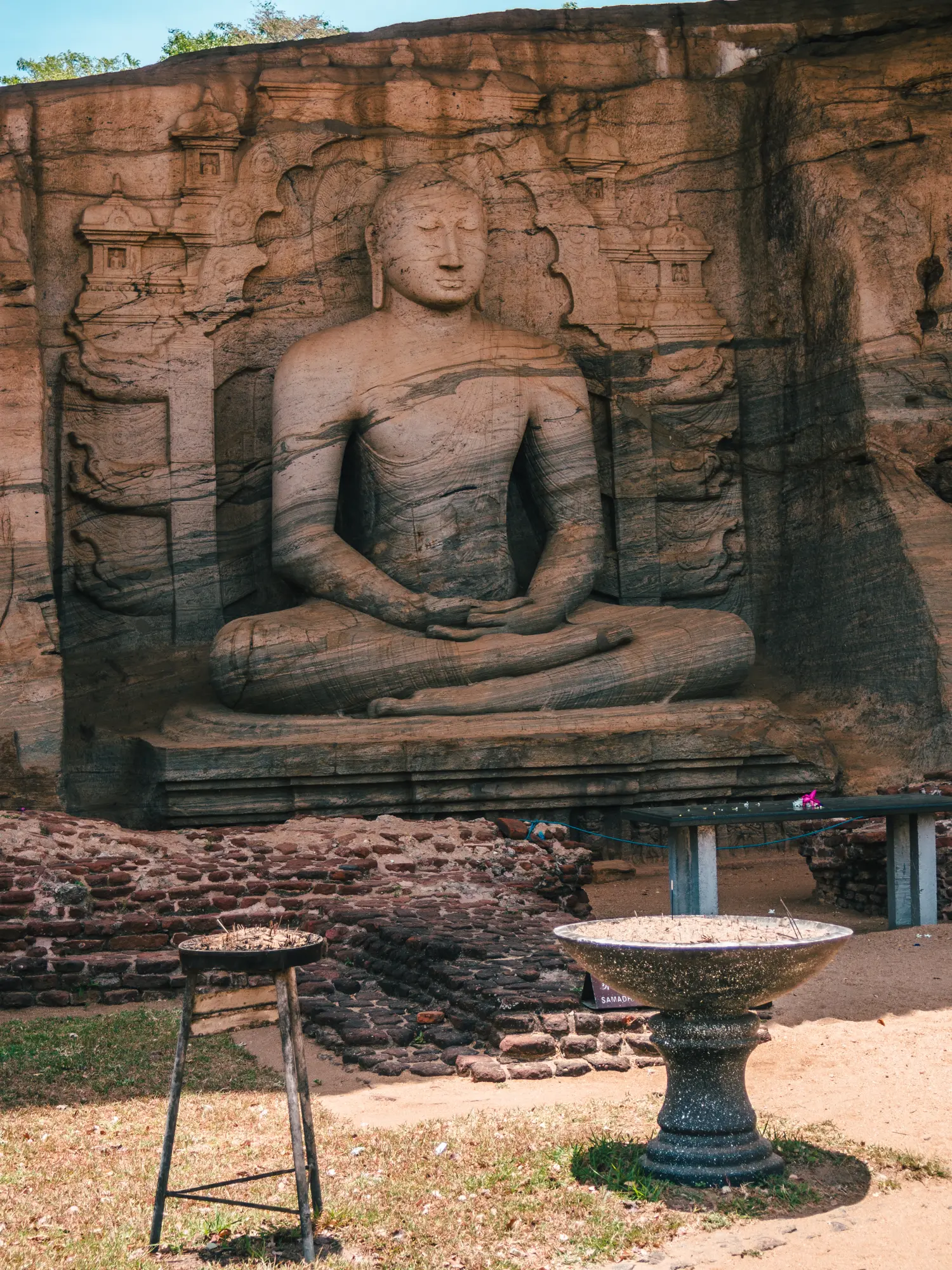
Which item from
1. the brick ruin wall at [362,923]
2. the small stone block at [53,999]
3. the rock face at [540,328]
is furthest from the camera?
the rock face at [540,328]

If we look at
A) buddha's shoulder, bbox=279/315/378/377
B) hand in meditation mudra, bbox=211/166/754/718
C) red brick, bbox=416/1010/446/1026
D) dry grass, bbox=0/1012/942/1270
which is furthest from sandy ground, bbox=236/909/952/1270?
buddha's shoulder, bbox=279/315/378/377

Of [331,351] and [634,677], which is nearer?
[634,677]

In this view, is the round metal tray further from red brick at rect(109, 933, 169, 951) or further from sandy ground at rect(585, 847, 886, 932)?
sandy ground at rect(585, 847, 886, 932)

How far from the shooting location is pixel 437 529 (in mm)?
10609

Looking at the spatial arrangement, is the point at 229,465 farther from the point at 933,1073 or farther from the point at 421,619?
the point at 933,1073

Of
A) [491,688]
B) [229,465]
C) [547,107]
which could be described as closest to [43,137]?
[229,465]

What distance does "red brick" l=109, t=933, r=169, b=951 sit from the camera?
667 cm

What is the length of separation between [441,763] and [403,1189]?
5.44m

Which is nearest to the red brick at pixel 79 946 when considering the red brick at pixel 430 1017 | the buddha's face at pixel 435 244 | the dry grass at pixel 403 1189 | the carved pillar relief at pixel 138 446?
the red brick at pixel 430 1017

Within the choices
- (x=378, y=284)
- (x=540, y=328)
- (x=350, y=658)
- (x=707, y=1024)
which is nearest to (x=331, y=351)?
(x=378, y=284)

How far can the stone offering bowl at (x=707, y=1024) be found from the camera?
3.86m

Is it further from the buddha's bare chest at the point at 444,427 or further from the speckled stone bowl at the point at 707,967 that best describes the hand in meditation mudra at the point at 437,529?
the speckled stone bowl at the point at 707,967

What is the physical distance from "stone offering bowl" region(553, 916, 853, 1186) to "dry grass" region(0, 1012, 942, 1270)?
0.28 ft

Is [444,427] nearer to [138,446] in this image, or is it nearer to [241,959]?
[138,446]
